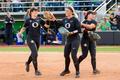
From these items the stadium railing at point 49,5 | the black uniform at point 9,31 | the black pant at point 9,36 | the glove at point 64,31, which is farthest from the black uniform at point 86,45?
the stadium railing at point 49,5

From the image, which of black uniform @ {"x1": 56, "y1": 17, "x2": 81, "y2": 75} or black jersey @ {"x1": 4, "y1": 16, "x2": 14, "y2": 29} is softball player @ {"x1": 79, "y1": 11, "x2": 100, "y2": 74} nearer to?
black uniform @ {"x1": 56, "y1": 17, "x2": 81, "y2": 75}

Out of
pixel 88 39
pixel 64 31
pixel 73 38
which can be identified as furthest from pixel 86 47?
pixel 64 31

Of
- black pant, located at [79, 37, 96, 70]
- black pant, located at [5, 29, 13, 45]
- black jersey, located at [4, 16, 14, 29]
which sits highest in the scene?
black pant, located at [79, 37, 96, 70]

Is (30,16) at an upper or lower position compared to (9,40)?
upper

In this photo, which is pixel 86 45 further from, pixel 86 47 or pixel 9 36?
pixel 9 36

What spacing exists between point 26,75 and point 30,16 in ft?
5.69

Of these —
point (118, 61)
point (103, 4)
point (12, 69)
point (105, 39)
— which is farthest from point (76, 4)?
point (12, 69)

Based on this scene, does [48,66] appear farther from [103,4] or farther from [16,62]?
[103,4]

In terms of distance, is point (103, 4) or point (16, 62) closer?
point (16, 62)

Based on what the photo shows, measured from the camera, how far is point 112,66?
15.3m

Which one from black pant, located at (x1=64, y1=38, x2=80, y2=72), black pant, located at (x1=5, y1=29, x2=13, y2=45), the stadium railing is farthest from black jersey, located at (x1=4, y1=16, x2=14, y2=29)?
black pant, located at (x1=64, y1=38, x2=80, y2=72)

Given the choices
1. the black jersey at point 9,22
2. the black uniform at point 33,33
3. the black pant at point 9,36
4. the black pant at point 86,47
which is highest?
the black uniform at point 33,33

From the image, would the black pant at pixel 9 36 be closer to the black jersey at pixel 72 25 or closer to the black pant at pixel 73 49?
the black pant at pixel 73 49

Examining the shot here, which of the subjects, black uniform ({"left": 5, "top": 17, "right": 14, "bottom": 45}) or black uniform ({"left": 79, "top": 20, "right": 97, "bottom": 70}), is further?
black uniform ({"left": 5, "top": 17, "right": 14, "bottom": 45})
